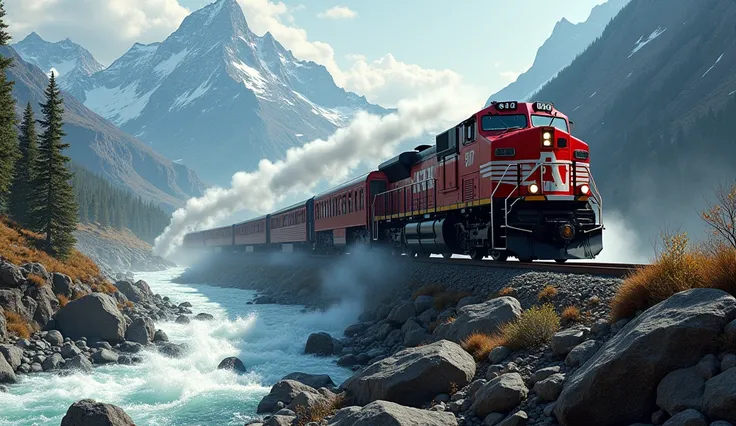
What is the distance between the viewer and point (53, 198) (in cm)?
3666

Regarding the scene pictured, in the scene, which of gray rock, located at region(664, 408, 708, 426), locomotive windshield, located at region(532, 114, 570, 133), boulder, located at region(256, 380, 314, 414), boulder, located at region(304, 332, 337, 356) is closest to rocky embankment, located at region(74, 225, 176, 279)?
boulder, located at region(304, 332, 337, 356)

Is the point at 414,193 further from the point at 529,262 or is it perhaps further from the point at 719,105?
the point at 719,105

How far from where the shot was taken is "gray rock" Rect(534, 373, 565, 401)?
335 inches

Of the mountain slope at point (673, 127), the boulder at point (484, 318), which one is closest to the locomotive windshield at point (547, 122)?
the boulder at point (484, 318)

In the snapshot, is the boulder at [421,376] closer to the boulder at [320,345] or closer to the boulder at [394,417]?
the boulder at [394,417]

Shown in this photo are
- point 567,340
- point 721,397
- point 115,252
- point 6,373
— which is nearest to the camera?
point 721,397

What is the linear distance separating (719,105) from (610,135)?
3408cm

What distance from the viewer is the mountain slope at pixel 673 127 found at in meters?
126

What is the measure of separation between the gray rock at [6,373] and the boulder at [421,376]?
43.0 ft

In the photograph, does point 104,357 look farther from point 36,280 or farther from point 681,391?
point 681,391

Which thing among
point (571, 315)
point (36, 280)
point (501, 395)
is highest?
point (36, 280)

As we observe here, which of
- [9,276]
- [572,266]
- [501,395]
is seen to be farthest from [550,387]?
[9,276]

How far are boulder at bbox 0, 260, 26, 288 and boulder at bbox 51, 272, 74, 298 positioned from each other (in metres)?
2.99

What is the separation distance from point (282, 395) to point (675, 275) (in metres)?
9.97
